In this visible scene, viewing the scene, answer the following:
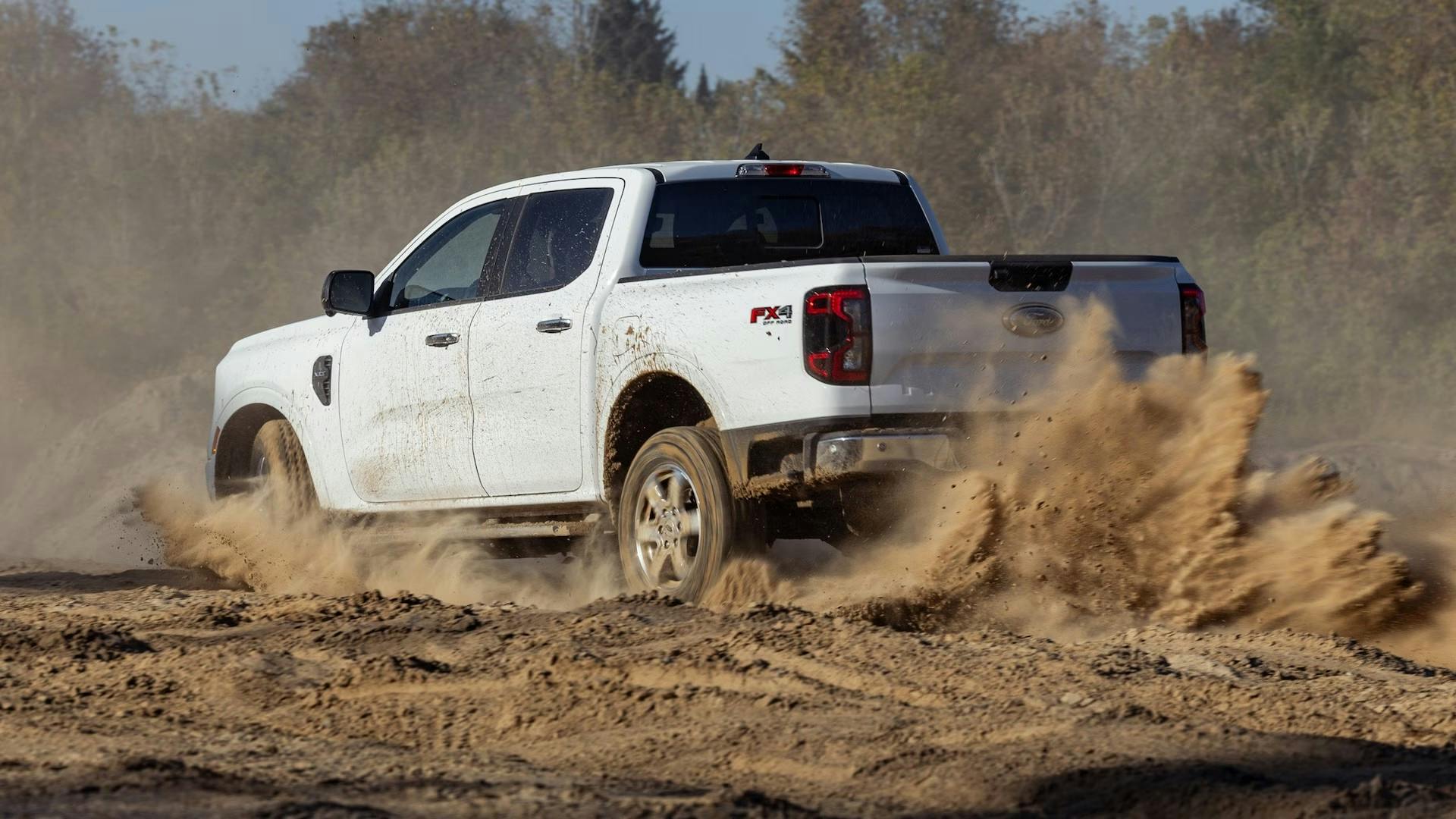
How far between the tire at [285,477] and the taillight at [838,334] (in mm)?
3657

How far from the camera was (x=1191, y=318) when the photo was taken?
6770 millimetres

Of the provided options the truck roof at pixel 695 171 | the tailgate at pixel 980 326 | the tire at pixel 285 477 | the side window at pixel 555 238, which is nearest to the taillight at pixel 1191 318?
the tailgate at pixel 980 326

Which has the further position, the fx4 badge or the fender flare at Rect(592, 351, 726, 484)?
the fender flare at Rect(592, 351, 726, 484)

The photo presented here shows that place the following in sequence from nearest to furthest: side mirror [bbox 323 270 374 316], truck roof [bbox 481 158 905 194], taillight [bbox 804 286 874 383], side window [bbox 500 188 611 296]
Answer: taillight [bbox 804 286 874 383] < side window [bbox 500 188 611 296] < truck roof [bbox 481 158 905 194] < side mirror [bbox 323 270 374 316]

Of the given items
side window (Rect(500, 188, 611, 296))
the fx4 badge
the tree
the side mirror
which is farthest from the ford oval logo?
the tree

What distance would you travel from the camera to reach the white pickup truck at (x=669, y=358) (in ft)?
20.3

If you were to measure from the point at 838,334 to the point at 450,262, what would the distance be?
8.71 ft

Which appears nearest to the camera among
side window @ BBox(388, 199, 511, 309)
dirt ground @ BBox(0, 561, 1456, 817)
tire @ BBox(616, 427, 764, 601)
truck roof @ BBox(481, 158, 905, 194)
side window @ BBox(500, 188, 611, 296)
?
dirt ground @ BBox(0, 561, 1456, 817)

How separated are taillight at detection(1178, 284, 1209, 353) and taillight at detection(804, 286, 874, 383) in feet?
4.42

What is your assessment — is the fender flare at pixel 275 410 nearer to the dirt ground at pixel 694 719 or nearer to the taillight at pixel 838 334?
the dirt ground at pixel 694 719

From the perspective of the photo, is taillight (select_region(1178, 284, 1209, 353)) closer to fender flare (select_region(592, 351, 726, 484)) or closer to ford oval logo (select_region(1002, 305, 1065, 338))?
ford oval logo (select_region(1002, 305, 1065, 338))

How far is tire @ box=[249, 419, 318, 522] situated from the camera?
8992 mm

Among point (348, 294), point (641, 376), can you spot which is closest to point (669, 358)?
point (641, 376)

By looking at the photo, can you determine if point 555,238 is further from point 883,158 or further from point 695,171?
point 883,158
